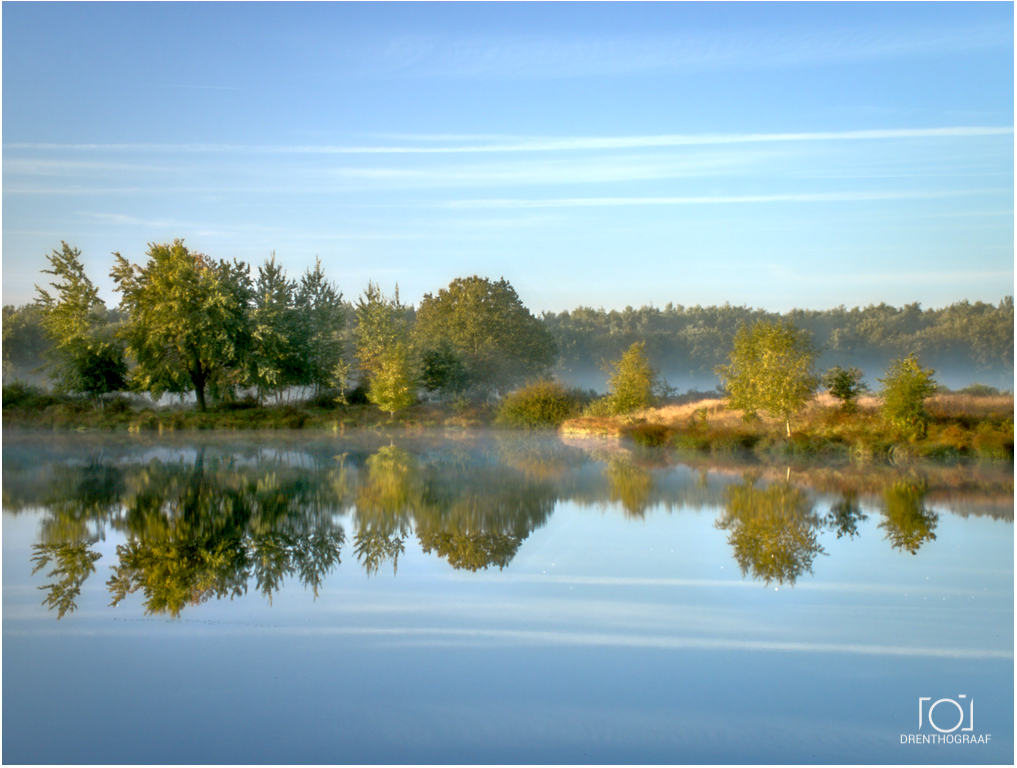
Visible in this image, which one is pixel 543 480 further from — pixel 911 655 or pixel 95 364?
pixel 95 364

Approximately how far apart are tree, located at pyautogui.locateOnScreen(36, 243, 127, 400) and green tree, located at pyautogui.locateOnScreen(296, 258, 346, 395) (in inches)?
315

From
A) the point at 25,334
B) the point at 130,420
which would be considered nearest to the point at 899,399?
the point at 130,420

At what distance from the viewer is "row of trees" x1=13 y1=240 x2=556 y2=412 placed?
3209 centimetres

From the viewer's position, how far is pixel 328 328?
38.1m

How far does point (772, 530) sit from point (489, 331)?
103 ft

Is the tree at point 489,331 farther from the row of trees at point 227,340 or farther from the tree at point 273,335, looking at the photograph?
the tree at point 273,335

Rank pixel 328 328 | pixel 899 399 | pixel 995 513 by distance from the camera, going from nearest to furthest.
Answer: pixel 995 513, pixel 899 399, pixel 328 328

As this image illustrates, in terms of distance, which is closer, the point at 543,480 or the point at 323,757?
the point at 323,757

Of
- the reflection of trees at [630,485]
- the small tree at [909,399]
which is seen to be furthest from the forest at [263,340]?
the reflection of trees at [630,485]

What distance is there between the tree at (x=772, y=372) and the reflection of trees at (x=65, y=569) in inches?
766

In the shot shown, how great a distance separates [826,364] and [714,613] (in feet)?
228

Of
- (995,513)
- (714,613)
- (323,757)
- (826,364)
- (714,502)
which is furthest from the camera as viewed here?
(826,364)

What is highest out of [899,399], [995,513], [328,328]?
[328,328]

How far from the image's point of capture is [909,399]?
866 inches
